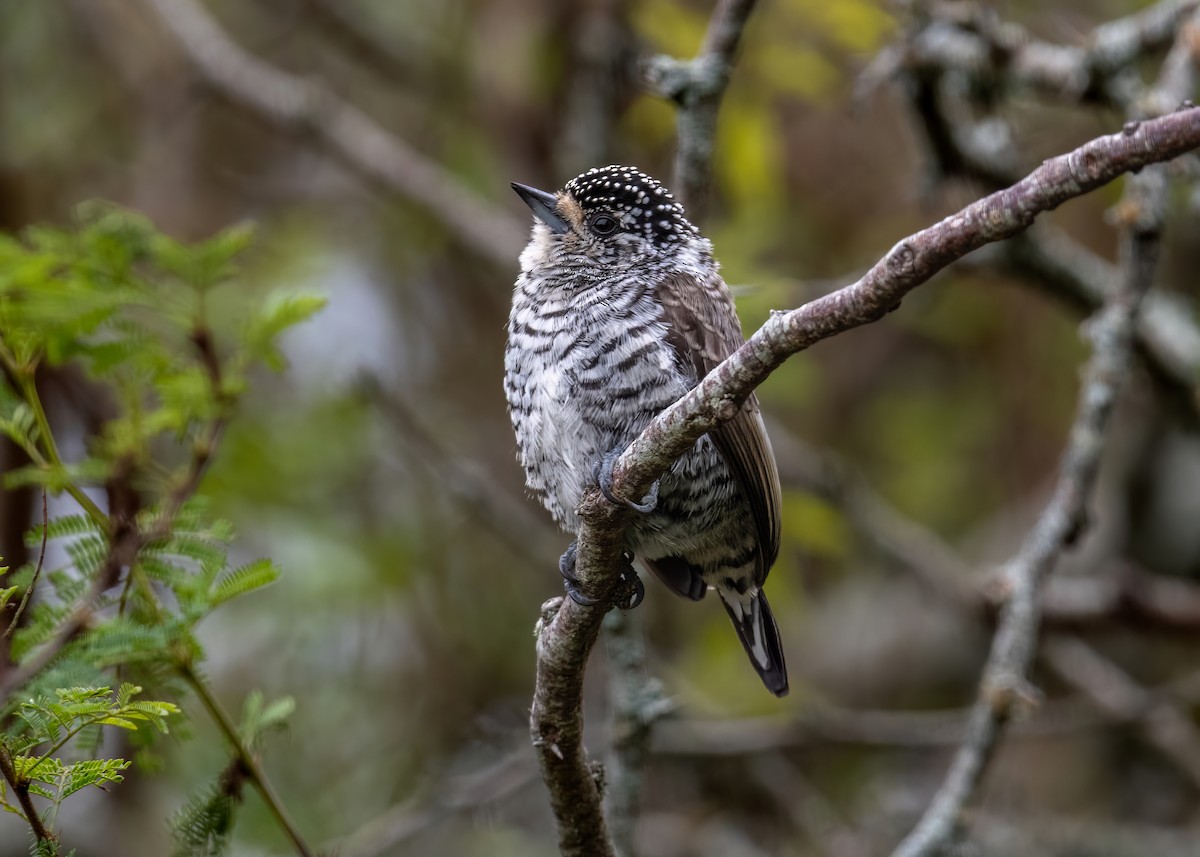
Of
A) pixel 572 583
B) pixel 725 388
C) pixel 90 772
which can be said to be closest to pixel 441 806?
pixel 572 583

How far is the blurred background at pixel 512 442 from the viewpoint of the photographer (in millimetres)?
4934

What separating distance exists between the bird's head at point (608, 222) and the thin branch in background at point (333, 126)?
75.2 inches

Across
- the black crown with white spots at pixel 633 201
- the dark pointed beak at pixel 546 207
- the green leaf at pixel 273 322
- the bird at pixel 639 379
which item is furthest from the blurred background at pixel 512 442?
the green leaf at pixel 273 322

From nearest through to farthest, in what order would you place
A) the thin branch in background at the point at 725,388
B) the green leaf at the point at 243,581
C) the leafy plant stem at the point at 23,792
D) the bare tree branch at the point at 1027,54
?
the thin branch in background at the point at 725,388, the leafy plant stem at the point at 23,792, the green leaf at the point at 243,581, the bare tree branch at the point at 1027,54

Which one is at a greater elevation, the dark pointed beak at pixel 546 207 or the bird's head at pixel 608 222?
the dark pointed beak at pixel 546 207

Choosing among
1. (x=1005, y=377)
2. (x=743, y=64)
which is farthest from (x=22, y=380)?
(x=1005, y=377)

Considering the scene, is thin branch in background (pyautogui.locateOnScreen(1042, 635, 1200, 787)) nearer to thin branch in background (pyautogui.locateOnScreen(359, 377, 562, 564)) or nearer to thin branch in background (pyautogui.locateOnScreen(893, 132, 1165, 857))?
thin branch in background (pyautogui.locateOnScreen(893, 132, 1165, 857))

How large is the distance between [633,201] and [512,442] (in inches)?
120

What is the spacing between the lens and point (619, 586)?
273 cm

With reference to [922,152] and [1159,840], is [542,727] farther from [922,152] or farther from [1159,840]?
[1159,840]

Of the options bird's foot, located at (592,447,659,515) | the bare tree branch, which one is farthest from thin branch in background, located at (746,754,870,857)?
the bare tree branch

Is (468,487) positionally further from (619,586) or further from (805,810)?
(619,586)

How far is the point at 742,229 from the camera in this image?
523 cm

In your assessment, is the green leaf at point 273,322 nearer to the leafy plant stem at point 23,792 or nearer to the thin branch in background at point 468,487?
the leafy plant stem at point 23,792
